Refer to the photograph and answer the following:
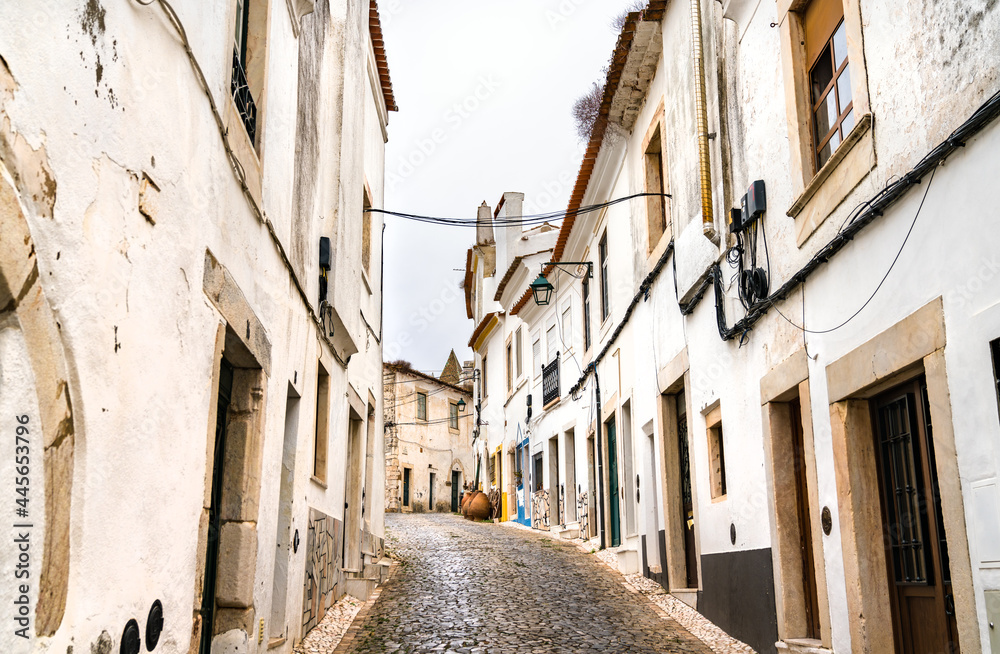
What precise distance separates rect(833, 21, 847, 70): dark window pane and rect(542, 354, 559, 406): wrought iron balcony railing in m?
13.4

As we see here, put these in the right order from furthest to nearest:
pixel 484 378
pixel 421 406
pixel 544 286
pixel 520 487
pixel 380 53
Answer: pixel 421 406
pixel 484 378
pixel 520 487
pixel 544 286
pixel 380 53

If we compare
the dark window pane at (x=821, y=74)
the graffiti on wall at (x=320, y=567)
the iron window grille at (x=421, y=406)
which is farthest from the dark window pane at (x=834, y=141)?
the iron window grille at (x=421, y=406)

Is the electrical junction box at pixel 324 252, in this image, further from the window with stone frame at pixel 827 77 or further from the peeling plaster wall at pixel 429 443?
the peeling plaster wall at pixel 429 443

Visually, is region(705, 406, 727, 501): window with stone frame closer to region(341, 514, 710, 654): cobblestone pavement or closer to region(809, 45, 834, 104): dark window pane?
region(341, 514, 710, 654): cobblestone pavement

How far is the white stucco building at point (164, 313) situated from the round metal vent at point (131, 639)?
12mm

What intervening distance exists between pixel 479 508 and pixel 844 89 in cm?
2019

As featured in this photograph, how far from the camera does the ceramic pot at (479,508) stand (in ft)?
81.6

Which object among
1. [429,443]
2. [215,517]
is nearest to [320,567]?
[215,517]

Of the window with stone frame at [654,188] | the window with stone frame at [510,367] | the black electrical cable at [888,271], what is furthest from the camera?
the window with stone frame at [510,367]

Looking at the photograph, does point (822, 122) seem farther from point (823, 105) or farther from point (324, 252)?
point (324, 252)

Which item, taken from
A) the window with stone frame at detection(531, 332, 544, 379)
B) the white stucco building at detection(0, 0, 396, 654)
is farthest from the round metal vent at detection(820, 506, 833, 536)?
the window with stone frame at detection(531, 332, 544, 379)

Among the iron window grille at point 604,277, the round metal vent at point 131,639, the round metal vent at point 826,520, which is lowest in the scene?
the round metal vent at point 131,639

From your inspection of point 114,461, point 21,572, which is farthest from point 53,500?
point 114,461

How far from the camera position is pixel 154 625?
3.92 meters
